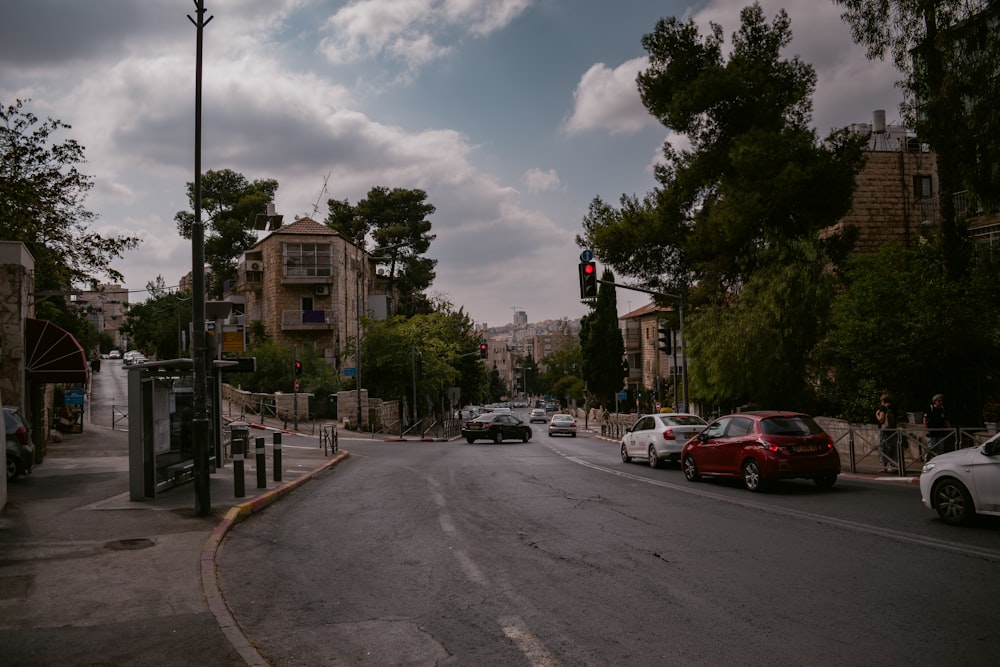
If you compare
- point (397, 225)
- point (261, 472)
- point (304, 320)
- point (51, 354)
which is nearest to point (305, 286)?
point (304, 320)

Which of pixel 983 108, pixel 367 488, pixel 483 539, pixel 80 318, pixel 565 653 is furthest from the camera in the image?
pixel 80 318

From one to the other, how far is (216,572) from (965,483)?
927 centimetres

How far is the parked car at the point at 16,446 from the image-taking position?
53.6ft

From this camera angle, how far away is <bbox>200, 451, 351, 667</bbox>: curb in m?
5.80

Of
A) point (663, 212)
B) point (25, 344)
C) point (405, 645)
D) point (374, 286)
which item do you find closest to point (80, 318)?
point (374, 286)

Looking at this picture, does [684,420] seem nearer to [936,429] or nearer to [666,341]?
[936,429]

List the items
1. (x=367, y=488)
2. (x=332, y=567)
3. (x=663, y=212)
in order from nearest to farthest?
1. (x=332, y=567)
2. (x=367, y=488)
3. (x=663, y=212)

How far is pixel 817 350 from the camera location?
80.1 ft

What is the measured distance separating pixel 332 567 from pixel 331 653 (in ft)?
9.93

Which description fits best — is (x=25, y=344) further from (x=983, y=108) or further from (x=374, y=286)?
(x=374, y=286)

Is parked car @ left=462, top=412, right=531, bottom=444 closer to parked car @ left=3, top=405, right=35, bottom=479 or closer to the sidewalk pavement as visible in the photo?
the sidewalk pavement

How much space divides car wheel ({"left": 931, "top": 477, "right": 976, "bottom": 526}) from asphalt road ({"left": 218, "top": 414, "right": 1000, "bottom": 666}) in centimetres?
22

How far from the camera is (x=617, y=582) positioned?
754 cm

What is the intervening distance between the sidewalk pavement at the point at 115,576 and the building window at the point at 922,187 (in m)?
32.4
